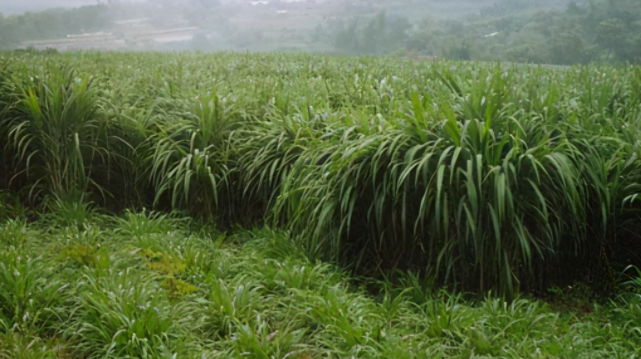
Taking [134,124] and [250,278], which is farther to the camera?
[134,124]

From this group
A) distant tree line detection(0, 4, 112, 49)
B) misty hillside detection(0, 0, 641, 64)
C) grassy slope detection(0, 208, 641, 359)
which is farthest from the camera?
distant tree line detection(0, 4, 112, 49)

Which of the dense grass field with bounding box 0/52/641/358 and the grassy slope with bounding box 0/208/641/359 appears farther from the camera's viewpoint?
the dense grass field with bounding box 0/52/641/358

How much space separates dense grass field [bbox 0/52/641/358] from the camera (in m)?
2.08

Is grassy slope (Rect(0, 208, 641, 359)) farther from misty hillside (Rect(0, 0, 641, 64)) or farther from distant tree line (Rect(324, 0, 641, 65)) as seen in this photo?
misty hillside (Rect(0, 0, 641, 64))

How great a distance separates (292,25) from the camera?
20.2 ft

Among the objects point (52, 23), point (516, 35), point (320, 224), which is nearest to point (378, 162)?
point (320, 224)

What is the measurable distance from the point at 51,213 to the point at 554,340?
289cm

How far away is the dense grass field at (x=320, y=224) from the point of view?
208 centimetres

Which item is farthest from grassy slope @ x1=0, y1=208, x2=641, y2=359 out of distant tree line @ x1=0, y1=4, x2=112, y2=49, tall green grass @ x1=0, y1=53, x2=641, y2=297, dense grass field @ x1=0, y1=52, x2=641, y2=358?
distant tree line @ x1=0, y1=4, x2=112, y2=49

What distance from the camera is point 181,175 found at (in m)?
3.37

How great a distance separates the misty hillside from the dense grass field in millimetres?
1676

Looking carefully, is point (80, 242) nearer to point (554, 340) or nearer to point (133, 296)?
point (133, 296)

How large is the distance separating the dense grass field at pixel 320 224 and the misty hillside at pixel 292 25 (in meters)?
1.68

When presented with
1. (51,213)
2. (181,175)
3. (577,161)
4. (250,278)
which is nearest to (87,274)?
(250,278)
